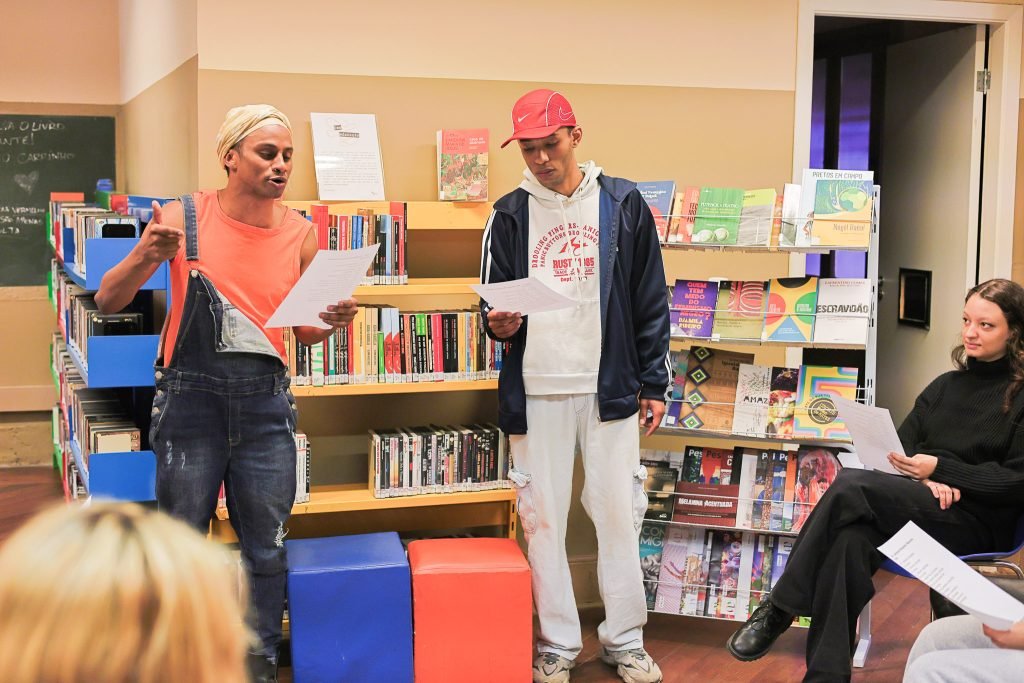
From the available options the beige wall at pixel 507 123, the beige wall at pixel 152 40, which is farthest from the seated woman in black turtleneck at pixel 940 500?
the beige wall at pixel 152 40

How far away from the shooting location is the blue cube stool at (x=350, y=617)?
3633mm

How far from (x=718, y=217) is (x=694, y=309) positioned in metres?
0.34

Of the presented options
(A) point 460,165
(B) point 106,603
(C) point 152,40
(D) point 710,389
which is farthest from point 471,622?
(C) point 152,40

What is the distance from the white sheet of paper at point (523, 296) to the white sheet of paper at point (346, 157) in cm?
96

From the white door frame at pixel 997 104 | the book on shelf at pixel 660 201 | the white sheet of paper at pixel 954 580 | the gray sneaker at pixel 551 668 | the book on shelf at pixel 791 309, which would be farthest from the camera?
the white door frame at pixel 997 104

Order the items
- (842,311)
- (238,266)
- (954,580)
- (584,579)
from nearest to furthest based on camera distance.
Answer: (954,580) → (238,266) → (842,311) → (584,579)

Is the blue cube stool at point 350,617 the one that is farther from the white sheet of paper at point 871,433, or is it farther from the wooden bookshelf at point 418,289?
the white sheet of paper at point 871,433

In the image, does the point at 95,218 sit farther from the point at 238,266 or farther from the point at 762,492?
the point at 762,492

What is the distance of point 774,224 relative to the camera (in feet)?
13.2

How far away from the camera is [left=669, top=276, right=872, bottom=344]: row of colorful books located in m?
3.92

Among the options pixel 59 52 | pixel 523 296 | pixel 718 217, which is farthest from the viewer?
pixel 59 52

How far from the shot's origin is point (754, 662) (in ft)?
13.2

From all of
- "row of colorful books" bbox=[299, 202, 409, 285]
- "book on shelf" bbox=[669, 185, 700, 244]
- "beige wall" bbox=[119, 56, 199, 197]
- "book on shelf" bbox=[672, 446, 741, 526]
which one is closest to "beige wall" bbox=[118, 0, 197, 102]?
"beige wall" bbox=[119, 56, 199, 197]

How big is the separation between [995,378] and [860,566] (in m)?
0.72
